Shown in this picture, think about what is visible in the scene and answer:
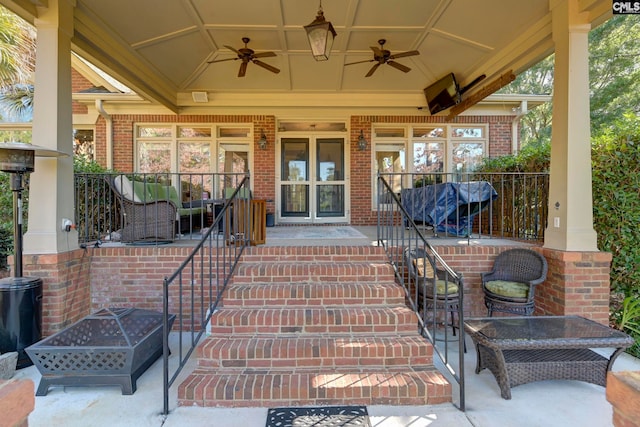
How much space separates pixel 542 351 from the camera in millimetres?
2627

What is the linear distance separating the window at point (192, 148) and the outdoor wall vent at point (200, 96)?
661 mm

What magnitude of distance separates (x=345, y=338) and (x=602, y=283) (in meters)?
2.71

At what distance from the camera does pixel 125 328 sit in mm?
2771

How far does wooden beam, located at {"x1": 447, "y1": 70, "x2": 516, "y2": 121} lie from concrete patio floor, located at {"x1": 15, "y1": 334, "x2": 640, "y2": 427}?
4.02 metres

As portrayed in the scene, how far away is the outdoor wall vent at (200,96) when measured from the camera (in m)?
6.33

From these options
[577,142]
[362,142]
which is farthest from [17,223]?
[362,142]

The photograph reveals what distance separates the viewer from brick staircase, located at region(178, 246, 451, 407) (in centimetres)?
225

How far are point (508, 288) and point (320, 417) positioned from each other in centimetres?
226

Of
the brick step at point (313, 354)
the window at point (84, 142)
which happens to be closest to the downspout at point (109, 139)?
the window at point (84, 142)

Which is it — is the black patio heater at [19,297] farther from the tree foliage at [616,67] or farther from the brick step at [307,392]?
the tree foliage at [616,67]

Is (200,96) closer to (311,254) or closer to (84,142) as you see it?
(84,142)

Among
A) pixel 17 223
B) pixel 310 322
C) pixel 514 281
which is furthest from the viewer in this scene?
pixel 514 281

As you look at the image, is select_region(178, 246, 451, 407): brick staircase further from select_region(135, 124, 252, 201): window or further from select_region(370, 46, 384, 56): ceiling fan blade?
select_region(135, 124, 252, 201): window

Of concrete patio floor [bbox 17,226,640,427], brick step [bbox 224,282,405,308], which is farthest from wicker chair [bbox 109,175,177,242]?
concrete patio floor [bbox 17,226,640,427]
